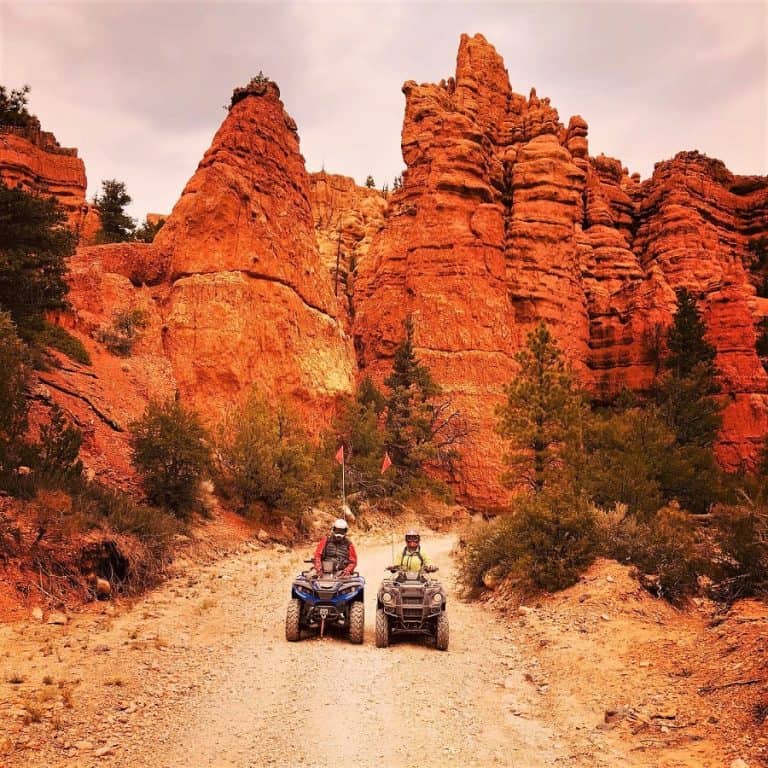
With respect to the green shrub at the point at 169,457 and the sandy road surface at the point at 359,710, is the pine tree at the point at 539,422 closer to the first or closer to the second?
the sandy road surface at the point at 359,710

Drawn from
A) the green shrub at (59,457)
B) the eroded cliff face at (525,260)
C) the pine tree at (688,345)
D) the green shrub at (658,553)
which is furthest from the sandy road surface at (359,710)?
the pine tree at (688,345)

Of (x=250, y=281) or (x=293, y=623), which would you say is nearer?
(x=293, y=623)

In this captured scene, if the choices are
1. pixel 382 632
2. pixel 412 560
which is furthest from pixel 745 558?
pixel 382 632

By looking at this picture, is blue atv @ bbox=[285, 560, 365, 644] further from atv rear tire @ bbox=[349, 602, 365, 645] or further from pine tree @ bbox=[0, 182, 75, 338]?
pine tree @ bbox=[0, 182, 75, 338]

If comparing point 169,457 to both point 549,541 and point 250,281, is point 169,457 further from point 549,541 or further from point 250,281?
point 250,281

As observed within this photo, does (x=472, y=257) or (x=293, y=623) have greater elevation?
(x=472, y=257)

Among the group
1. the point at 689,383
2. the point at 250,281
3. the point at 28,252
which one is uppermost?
the point at 250,281

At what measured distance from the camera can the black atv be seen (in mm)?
9945

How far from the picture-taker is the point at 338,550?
439 inches

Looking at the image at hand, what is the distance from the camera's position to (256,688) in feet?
25.4

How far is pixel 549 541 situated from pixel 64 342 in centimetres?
2079

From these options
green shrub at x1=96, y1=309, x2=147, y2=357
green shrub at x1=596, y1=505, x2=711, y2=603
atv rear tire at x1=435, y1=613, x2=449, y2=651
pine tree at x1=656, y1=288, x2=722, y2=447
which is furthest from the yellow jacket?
pine tree at x1=656, y1=288, x2=722, y2=447

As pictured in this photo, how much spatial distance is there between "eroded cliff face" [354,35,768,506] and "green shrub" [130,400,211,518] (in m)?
25.0

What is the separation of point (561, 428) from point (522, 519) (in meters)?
3.37
